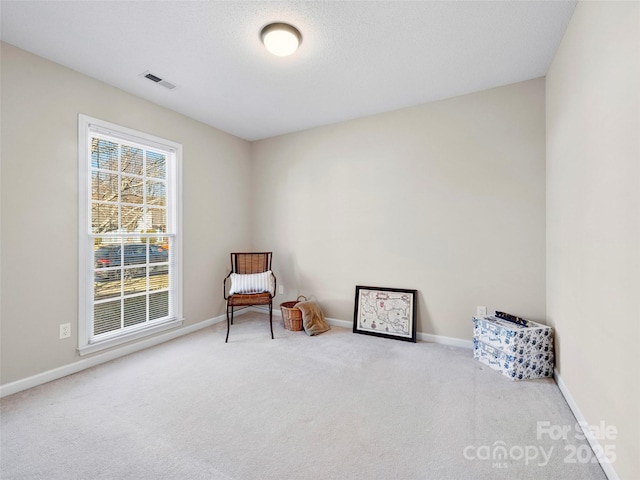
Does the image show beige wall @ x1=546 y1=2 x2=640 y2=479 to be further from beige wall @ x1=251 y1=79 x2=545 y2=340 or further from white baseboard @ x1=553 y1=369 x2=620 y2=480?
beige wall @ x1=251 y1=79 x2=545 y2=340

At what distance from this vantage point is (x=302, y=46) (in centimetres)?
219

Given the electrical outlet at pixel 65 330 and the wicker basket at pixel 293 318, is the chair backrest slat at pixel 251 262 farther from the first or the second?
the electrical outlet at pixel 65 330

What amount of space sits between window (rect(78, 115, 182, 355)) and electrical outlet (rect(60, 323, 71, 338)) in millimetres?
73

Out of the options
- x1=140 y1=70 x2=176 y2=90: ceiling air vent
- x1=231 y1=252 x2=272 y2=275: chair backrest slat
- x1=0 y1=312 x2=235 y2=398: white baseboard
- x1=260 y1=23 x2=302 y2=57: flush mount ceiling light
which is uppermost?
x1=140 y1=70 x2=176 y2=90: ceiling air vent

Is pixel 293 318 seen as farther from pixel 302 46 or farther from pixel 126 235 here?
pixel 302 46

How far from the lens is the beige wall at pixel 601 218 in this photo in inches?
48.0

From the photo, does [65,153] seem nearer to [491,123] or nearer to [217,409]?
[217,409]

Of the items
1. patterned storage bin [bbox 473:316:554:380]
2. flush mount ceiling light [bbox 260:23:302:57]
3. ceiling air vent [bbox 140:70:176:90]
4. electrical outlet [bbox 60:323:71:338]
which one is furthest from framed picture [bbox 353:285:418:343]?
ceiling air vent [bbox 140:70:176:90]

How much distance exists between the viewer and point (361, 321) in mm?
3432

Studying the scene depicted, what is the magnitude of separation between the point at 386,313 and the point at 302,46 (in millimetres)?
2700

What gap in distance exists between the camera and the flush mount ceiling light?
196 cm

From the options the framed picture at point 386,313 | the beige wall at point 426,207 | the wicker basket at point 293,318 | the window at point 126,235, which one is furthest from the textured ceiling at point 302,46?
the wicker basket at point 293,318

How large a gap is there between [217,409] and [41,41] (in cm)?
291

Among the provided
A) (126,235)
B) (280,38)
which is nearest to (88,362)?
(126,235)
